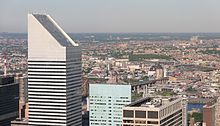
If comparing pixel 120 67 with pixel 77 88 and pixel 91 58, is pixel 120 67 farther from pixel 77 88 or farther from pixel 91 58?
pixel 77 88

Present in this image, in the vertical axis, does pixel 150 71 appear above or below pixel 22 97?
below

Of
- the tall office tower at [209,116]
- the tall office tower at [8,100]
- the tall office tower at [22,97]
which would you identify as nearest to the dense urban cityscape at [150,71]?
the tall office tower at [209,116]

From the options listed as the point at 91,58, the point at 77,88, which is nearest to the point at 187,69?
the point at 91,58

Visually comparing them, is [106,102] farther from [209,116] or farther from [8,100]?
[209,116]

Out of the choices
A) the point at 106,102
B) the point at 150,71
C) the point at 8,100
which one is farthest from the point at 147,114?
the point at 150,71

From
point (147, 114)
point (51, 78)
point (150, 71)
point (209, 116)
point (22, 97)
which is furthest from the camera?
point (150, 71)

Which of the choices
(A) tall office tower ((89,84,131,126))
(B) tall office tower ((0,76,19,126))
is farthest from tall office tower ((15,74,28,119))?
(A) tall office tower ((89,84,131,126))

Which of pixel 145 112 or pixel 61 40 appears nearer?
pixel 145 112
